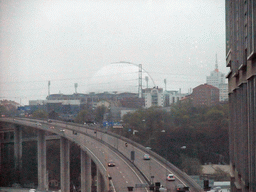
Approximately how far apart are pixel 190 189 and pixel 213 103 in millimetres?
3856

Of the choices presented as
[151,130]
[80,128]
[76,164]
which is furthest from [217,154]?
[76,164]

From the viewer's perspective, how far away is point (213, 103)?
916 centimetres

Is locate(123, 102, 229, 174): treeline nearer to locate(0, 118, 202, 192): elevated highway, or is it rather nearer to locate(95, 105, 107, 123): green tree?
locate(0, 118, 202, 192): elevated highway

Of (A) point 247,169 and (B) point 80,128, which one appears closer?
(A) point 247,169

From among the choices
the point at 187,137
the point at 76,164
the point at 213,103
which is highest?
the point at 213,103

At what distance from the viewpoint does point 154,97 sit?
1016cm

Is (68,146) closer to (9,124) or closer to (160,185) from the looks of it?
(9,124)

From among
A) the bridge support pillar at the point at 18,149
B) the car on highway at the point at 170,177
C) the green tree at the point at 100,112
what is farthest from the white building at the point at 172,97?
the bridge support pillar at the point at 18,149

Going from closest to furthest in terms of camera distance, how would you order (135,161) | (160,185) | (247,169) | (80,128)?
1. (247,169)
2. (160,185)
3. (135,161)
4. (80,128)

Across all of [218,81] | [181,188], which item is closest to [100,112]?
[218,81]

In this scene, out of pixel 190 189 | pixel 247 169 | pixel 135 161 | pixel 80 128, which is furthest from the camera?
pixel 80 128

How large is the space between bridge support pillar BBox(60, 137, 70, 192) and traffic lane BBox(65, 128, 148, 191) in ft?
5.00

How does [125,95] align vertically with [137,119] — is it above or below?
above

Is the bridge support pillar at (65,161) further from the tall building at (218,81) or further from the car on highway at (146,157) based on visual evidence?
the tall building at (218,81)
